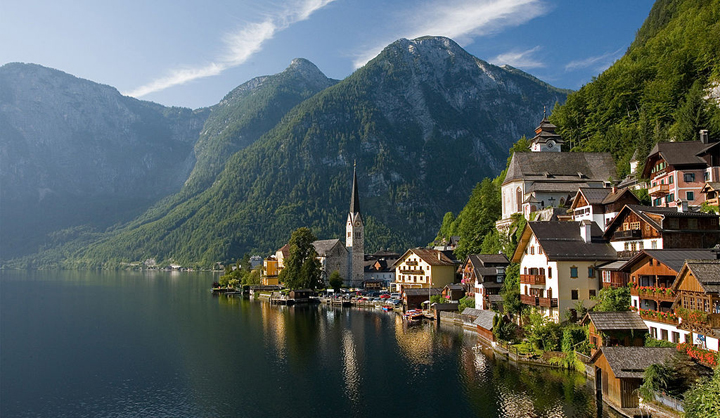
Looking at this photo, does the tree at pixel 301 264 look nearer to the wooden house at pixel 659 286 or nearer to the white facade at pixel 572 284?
the white facade at pixel 572 284

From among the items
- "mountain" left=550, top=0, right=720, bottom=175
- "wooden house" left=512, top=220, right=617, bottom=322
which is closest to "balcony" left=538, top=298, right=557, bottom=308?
"wooden house" left=512, top=220, right=617, bottom=322

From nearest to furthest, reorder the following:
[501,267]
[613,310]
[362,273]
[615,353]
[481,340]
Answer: [615,353] < [613,310] < [481,340] < [501,267] < [362,273]

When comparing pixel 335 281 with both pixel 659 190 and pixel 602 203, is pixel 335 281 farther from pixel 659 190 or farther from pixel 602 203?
pixel 659 190

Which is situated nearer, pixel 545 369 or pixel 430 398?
pixel 430 398

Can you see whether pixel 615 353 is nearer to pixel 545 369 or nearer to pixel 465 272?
pixel 545 369

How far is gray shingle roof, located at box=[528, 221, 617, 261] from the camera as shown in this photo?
45.1 metres

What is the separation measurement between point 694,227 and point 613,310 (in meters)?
10.1

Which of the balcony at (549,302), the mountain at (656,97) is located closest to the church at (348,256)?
the mountain at (656,97)

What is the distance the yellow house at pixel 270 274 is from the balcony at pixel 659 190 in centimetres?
9730

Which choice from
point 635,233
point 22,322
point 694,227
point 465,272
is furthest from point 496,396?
point 22,322

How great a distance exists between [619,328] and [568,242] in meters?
11.9

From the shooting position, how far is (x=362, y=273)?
128250mm

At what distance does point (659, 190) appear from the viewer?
2127 inches

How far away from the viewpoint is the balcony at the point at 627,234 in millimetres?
42625
